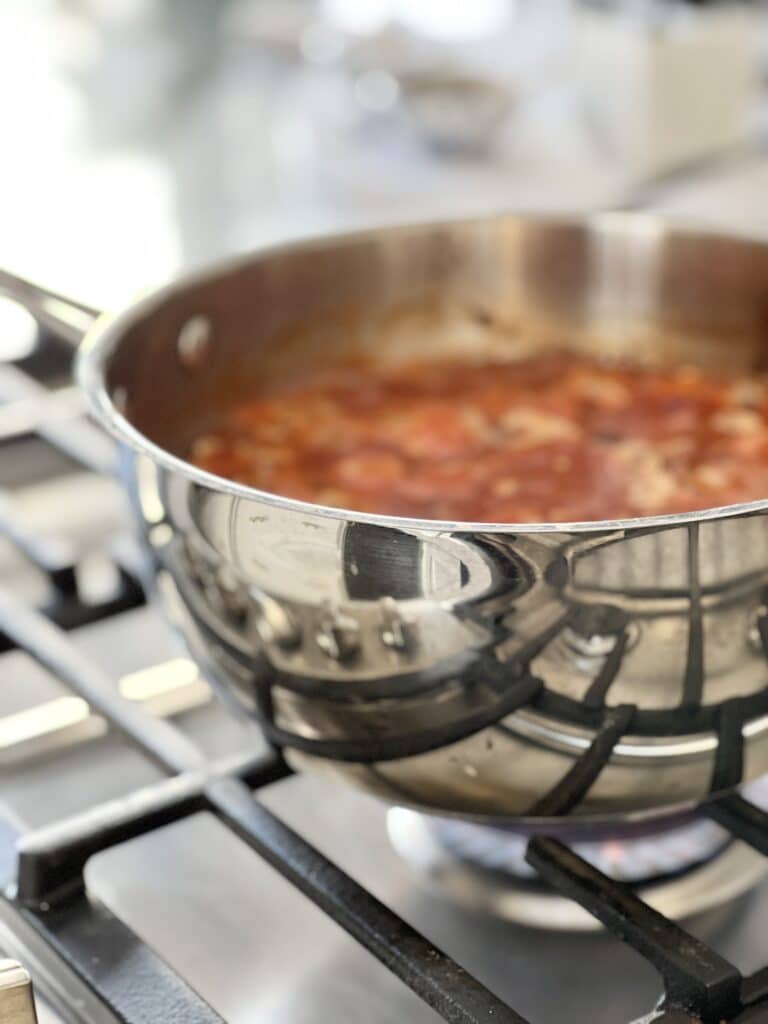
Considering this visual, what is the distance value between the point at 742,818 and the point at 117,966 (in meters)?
0.25

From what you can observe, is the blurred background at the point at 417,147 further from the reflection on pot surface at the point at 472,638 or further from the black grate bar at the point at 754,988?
the black grate bar at the point at 754,988

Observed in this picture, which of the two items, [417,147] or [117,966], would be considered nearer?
[117,966]

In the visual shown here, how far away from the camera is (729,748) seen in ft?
1.77

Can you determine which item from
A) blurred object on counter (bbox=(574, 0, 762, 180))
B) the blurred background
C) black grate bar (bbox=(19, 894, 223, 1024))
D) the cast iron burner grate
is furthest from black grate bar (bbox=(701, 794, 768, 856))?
blurred object on counter (bbox=(574, 0, 762, 180))

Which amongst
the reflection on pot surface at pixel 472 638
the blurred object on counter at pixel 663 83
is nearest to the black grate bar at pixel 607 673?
the reflection on pot surface at pixel 472 638

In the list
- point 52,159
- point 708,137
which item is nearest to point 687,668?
point 708,137

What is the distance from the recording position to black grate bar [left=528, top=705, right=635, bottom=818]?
20.5 inches

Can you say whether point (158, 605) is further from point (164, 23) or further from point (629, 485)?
point (164, 23)

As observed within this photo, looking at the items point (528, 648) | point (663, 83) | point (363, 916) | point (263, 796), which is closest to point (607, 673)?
point (528, 648)

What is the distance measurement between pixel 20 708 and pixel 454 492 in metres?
0.25

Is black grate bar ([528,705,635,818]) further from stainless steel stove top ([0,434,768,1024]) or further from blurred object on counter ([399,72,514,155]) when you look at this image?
blurred object on counter ([399,72,514,155])

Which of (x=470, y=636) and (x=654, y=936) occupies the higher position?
(x=470, y=636)

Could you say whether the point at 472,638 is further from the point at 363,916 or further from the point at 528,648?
the point at 363,916

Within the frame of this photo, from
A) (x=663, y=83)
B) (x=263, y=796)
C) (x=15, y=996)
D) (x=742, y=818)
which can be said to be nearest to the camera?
(x=15, y=996)
